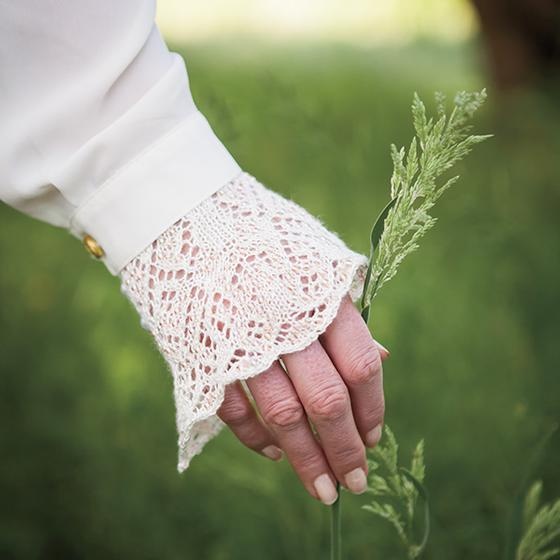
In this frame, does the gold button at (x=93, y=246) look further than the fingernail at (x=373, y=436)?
Yes

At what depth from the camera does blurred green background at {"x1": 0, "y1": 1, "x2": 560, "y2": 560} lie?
1.74 metres

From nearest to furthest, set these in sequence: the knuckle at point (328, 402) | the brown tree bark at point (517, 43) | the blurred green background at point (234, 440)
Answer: the knuckle at point (328, 402)
the blurred green background at point (234, 440)
the brown tree bark at point (517, 43)

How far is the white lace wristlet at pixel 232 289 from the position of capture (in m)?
0.93

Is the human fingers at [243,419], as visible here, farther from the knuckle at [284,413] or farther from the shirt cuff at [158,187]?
the shirt cuff at [158,187]

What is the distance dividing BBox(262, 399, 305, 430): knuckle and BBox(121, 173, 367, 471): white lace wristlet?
0.05m

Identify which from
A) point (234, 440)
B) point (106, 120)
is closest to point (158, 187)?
point (106, 120)

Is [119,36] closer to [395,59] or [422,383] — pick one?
Answer: [422,383]

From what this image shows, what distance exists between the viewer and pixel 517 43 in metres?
4.49

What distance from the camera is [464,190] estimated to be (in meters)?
3.66

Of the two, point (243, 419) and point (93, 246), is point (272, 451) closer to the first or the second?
point (243, 419)

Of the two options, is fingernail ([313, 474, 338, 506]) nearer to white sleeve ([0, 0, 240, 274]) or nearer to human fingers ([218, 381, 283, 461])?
human fingers ([218, 381, 283, 461])

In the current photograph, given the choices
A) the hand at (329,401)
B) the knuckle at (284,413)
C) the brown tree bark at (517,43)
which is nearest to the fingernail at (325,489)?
the hand at (329,401)

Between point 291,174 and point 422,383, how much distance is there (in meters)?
1.86

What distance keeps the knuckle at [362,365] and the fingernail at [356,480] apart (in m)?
0.14
